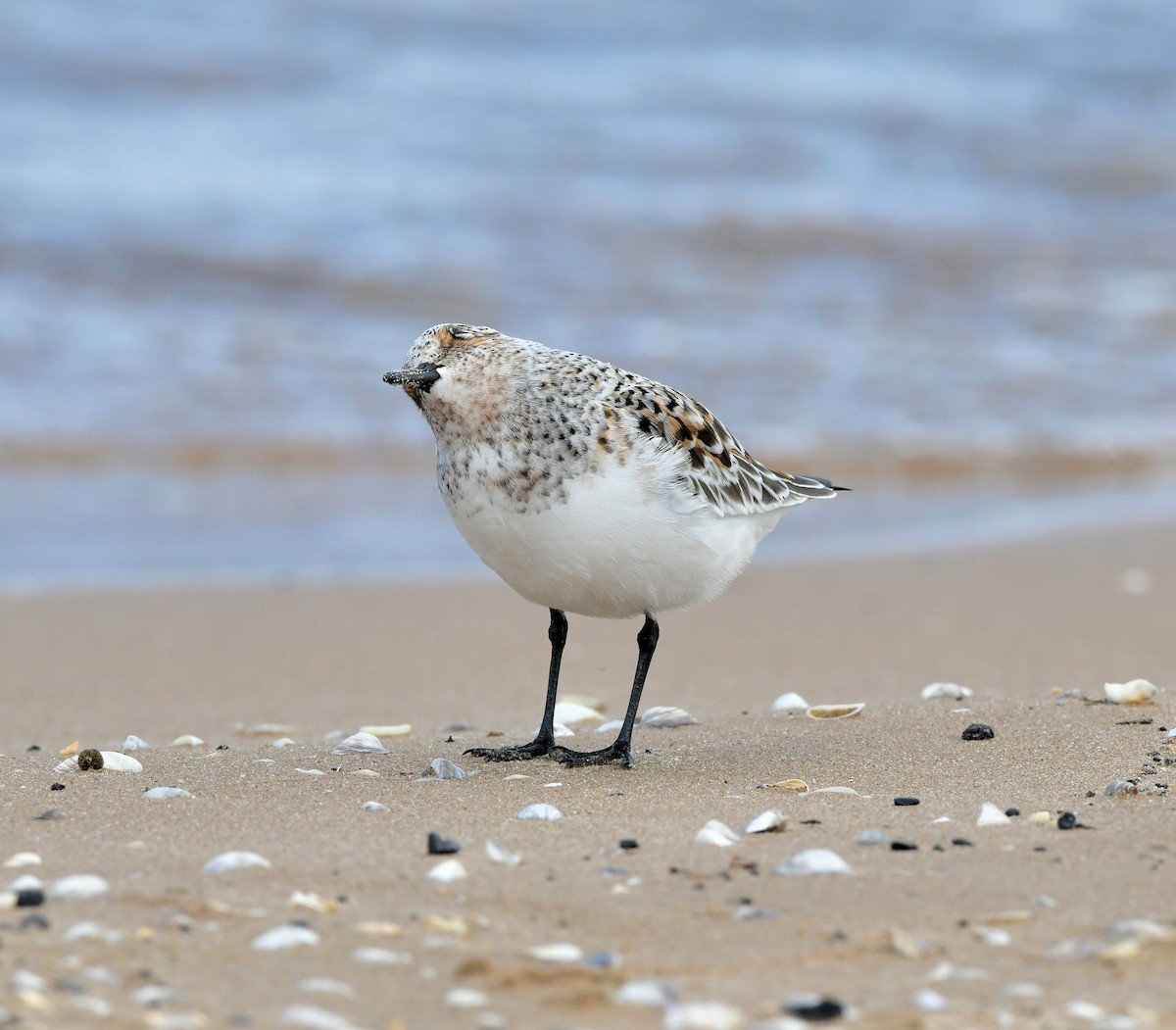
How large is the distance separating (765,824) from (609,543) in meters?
0.97

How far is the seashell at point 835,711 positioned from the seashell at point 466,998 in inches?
112

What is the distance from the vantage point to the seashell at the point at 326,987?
280 cm

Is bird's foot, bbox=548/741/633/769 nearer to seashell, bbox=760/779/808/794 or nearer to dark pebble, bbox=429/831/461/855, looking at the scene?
seashell, bbox=760/779/808/794

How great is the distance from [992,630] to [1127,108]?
56.1 ft

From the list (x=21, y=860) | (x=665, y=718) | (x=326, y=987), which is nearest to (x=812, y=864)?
(x=326, y=987)

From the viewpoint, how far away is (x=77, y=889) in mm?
3223

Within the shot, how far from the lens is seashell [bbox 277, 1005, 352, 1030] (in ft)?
Answer: 8.74

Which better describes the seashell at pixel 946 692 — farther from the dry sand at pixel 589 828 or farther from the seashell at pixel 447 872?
the seashell at pixel 447 872

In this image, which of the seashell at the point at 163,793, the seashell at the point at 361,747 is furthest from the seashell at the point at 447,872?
the seashell at the point at 361,747

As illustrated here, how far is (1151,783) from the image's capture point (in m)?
4.21

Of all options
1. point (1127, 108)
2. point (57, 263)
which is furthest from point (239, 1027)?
point (1127, 108)

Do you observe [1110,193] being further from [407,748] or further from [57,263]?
[407,748]

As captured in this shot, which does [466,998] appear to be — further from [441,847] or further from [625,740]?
[625,740]

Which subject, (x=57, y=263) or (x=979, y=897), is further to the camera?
(x=57, y=263)
